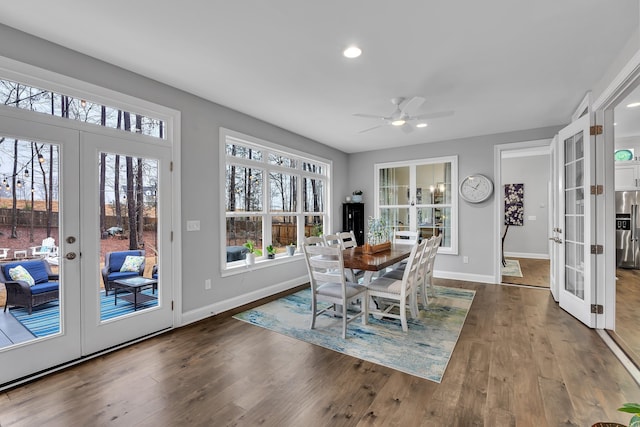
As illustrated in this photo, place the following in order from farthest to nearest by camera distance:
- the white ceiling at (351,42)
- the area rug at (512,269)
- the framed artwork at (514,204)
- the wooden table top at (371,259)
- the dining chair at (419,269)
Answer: the framed artwork at (514,204)
the area rug at (512,269)
the dining chair at (419,269)
the wooden table top at (371,259)
the white ceiling at (351,42)

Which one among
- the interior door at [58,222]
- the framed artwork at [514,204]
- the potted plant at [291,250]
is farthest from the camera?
the framed artwork at [514,204]

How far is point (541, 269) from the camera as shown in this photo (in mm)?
6312

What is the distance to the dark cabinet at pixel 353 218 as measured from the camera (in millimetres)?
6355

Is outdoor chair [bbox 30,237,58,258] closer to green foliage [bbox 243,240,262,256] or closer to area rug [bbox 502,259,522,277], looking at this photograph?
green foliage [bbox 243,240,262,256]

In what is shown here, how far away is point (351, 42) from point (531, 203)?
25.2 feet

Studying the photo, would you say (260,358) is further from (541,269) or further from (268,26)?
(541,269)

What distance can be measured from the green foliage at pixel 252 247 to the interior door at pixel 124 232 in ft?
3.97

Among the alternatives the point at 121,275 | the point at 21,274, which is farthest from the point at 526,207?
the point at 21,274

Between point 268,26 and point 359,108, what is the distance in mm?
1924

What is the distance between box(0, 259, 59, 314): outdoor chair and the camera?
7.28ft

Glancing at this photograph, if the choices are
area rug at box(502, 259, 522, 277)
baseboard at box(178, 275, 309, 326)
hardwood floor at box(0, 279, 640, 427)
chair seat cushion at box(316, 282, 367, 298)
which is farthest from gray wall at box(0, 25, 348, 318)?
area rug at box(502, 259, 522, 277)

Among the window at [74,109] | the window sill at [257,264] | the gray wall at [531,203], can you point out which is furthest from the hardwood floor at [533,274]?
the window at [74,109]

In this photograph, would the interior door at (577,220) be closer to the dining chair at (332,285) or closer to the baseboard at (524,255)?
the dining chair at (332,285)

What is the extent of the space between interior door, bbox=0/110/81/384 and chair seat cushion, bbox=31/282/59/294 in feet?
0.13
